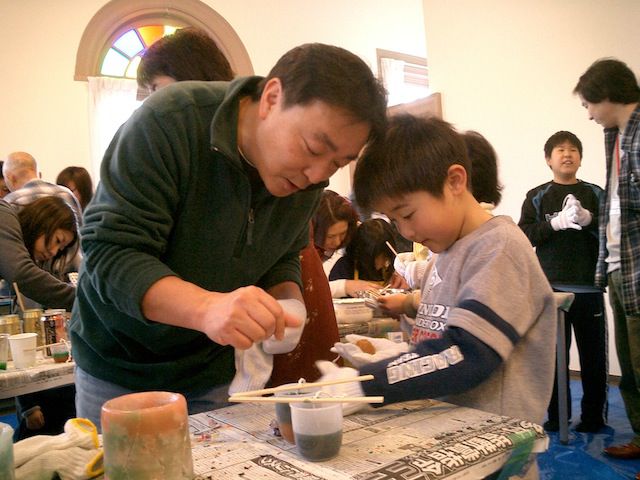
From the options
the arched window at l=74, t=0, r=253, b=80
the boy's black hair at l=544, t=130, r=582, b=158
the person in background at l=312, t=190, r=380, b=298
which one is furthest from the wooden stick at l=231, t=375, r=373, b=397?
the arched window at l=74, t=0, r=253, b=80

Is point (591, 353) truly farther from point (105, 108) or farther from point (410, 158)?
point (105, 108)

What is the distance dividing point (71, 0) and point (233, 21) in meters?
1.45

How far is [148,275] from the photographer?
2.78 feet

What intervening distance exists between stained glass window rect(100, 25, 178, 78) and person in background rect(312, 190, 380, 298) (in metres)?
3.28

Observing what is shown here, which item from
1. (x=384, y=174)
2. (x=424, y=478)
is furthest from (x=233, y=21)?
(x=424, y=478)

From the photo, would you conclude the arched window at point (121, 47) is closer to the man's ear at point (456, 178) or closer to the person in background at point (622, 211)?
the person in background at point (622, 211)

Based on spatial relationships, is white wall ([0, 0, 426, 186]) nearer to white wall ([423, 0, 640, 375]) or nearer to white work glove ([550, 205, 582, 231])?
white wall ([423, 0, 640, 375])

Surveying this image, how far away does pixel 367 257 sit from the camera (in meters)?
2.86

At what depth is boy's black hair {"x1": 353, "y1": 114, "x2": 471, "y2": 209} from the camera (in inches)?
45.0

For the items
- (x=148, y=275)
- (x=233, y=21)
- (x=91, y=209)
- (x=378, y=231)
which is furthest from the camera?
(x=233, y=21)

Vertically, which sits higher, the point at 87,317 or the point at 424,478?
the point at 87,317

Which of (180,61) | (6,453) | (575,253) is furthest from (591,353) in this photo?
(6,453)

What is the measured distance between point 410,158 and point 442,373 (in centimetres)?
44

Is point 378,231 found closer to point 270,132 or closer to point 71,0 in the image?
point 270,132
